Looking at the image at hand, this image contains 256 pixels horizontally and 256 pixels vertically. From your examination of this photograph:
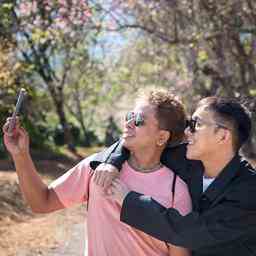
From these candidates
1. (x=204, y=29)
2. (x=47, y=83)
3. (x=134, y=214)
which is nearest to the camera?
(x=134, y=214)

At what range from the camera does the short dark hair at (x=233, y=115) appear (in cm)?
283

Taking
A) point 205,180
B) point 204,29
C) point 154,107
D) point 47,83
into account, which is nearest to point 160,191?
point 205,180

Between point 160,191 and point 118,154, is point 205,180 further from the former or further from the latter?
point 118,154

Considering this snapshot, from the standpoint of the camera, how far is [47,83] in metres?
22.8

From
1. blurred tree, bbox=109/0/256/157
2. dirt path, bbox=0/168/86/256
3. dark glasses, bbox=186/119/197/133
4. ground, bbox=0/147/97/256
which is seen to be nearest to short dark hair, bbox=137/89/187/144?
dark glasses, bbox=186/119/197/133

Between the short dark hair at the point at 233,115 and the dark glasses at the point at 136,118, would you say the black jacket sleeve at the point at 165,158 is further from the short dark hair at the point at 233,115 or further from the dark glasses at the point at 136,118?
the short dark hair at the point at 233,115

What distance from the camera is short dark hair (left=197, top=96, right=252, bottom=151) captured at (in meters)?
2.83

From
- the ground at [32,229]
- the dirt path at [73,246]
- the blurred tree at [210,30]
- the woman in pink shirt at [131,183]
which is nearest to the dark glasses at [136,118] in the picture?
the woman in pink shirt at [131,183]

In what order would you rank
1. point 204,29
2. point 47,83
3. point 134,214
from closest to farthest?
point 134,214 < point 204,29 < point 47,83

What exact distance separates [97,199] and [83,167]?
18 centimetres

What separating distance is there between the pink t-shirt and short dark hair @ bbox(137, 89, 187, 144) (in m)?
0.22

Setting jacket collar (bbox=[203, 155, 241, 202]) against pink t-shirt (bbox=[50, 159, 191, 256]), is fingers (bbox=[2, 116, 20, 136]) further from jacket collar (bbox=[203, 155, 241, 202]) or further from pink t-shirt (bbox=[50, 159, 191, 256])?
jacket collar (bbox=[203, 155, 241, 202])

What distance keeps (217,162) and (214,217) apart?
290 millimetres

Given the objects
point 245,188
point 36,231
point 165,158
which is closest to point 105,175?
point 165,158
